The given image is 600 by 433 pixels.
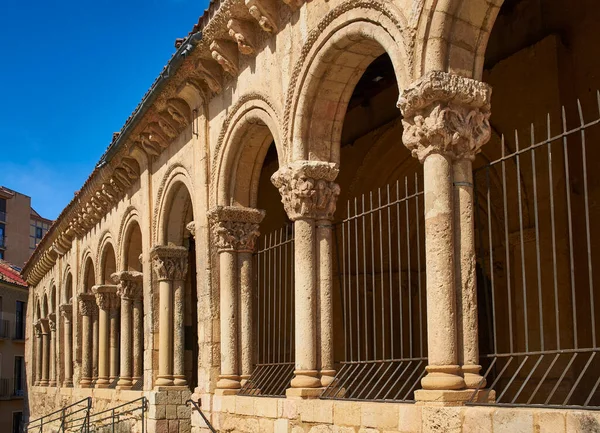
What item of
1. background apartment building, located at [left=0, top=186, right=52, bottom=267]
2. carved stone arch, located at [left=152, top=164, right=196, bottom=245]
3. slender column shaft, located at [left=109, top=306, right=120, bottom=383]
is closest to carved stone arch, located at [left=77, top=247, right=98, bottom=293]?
slender column shaft, located at [left=109, top=306, right=120, bottom=383]

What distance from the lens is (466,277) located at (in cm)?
614

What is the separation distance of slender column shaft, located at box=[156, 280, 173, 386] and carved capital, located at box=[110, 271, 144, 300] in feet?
8.15

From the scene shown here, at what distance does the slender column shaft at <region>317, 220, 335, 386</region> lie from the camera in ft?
26.8

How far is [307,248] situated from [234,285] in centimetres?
216

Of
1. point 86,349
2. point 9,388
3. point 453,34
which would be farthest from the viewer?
point 9,388

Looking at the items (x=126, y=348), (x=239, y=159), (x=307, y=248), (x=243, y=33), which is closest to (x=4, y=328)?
(x=126, y=348)

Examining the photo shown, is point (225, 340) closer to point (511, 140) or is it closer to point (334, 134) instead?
point (334, 134)

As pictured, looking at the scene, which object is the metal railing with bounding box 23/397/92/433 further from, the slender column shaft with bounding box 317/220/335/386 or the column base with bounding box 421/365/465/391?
the column base with bounding box 421/365/465/391

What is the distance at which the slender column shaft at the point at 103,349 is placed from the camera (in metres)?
17.8

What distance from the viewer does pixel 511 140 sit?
1002 centimetres

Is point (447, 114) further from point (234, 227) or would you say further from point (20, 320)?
point (20, 320)

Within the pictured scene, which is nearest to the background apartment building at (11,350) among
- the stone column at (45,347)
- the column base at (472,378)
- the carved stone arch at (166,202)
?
the stone column at (45,347)

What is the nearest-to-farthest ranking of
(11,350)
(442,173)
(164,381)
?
1. (442,173)
2. (164,381)
3. (11,350)

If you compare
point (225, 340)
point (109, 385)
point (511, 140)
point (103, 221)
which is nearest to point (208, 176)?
point (225, 340)
